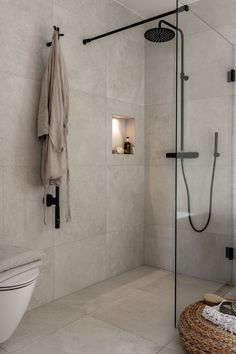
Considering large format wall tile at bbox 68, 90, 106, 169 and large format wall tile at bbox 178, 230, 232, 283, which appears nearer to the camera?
large format wall tile at bbox 178, 230, 232, 283

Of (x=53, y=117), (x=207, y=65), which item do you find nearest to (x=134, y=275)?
(x=53, y=117)

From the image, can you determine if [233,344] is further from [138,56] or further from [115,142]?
[138,56]

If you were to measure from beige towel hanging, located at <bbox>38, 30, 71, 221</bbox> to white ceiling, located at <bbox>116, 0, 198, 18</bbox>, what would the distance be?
3.84ft

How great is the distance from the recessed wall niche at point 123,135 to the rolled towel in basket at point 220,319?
175cm

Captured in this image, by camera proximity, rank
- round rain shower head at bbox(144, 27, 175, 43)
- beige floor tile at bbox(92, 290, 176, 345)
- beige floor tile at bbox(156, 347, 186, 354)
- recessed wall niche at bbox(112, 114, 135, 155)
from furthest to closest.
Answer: recessed wall niche at bbox(112, 114, 135, 155)
round rain shower head at bbox(144, 27, 175, 43)
beige floor tile at bbox(92, 290, 176, 345)
beige floor tile at bbox(156, 347, 186, 354)

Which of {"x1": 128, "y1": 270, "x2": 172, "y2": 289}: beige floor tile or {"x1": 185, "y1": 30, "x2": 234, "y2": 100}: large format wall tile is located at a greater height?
{"x1": 185, "y1": 30, "x2": 234, "y2": 100}: large format wall tile

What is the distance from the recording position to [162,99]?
11.1 feet

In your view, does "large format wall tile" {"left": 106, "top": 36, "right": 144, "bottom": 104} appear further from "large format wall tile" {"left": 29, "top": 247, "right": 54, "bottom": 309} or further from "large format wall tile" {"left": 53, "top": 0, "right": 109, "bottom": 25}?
"large format wall tile" {"left": 29, "top": 247, "right": 54, "bottom": 309}

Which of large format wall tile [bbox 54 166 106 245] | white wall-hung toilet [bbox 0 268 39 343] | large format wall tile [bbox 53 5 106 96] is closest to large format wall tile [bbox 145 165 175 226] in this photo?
large format wall tile [bbox 54 166 106 245]

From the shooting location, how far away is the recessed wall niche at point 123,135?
3270 mm

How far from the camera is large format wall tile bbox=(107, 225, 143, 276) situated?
312 centimetres

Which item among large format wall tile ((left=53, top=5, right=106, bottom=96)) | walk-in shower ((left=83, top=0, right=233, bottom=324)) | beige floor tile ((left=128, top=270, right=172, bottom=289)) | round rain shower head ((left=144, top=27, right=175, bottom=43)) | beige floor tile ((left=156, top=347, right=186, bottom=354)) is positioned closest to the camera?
beige floor tile ((left=156, top=347, right=186, bottom=354))

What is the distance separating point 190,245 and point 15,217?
1236 millimetres

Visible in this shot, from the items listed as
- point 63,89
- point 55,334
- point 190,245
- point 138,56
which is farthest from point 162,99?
point 55,334
